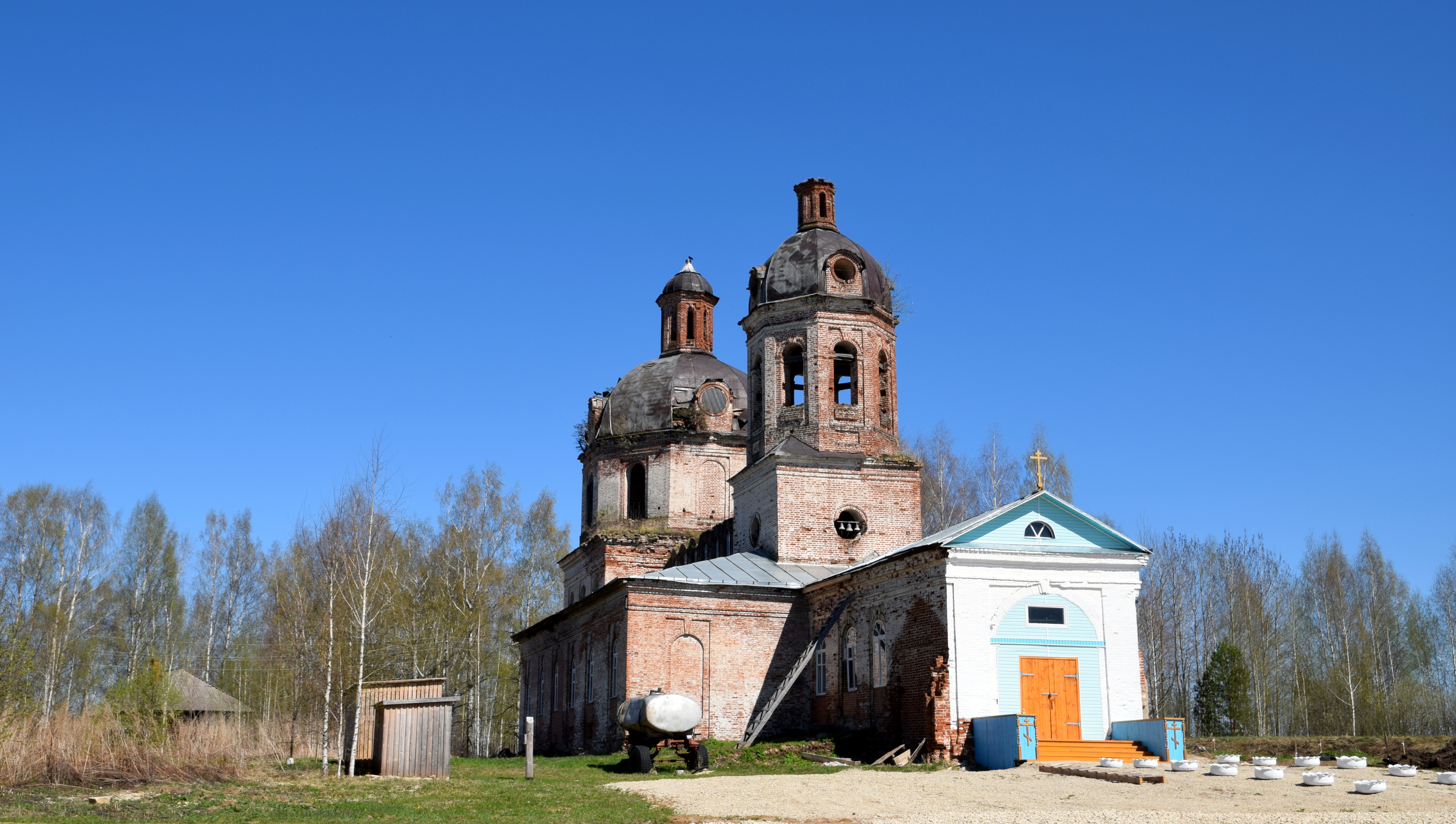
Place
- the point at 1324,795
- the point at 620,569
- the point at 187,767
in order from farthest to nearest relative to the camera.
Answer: the point at 620,569
the point at 187,767
the point at 1324,795

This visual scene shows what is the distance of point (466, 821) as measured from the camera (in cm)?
1388

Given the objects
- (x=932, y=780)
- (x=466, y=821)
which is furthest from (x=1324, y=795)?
(x=466, y=821)

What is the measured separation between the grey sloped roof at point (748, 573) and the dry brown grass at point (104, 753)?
9765 mm

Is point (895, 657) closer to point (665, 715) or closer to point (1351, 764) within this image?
point (665, 715)

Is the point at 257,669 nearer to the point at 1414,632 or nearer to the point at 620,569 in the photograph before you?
the point at 620,569

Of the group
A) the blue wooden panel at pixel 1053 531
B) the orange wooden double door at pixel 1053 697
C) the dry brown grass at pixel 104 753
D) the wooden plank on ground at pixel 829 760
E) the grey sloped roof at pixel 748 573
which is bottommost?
the wooden plank on ground at pixel 829 760

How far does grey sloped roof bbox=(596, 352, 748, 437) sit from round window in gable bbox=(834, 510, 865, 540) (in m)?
8.16

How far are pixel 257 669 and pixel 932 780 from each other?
114ft

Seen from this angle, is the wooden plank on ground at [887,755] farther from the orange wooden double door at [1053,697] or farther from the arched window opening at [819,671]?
the arched window opening at [819,671]

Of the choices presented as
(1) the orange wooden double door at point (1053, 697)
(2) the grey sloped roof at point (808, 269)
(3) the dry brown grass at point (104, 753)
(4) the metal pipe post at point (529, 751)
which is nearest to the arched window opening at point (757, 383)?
(2) the grey sloped roof at point (808, 269)

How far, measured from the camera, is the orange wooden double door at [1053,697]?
22.4 m

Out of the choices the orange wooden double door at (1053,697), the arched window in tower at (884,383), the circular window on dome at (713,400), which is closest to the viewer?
the orange wooden double door at (1053,697)

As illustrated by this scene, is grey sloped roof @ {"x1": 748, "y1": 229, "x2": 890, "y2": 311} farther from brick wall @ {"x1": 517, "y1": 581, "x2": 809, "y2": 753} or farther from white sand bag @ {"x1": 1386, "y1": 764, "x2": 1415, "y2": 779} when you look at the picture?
white sand bag @ {"x1": 1386, "y1": 764, "x2": 1415, "y2": 779}

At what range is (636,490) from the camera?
37844mm
